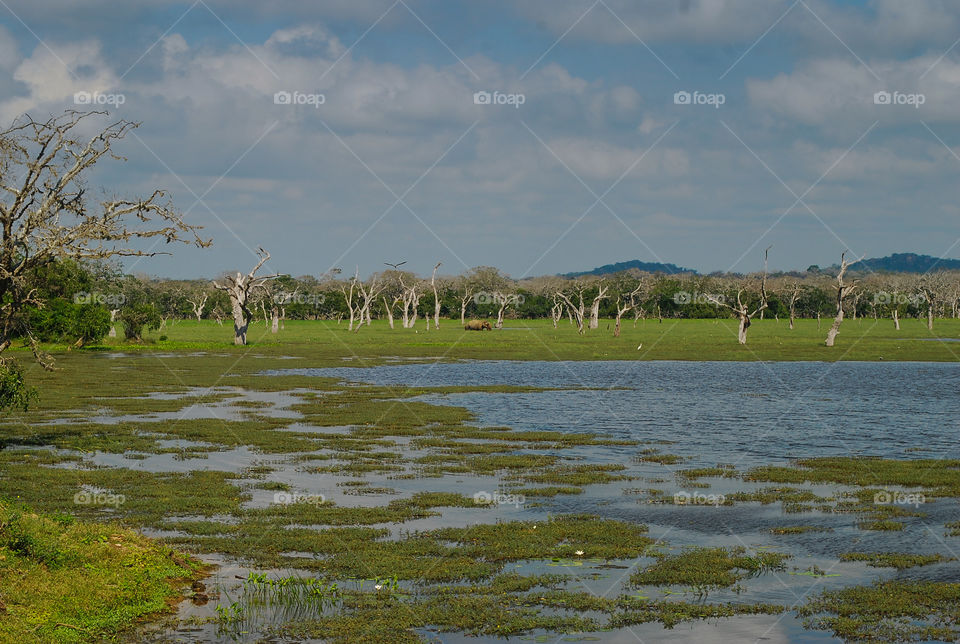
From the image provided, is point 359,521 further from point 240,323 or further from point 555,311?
point 555,311

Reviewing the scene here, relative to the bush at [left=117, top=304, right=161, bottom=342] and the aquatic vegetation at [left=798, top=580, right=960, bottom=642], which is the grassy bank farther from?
the bush at [left=117, top=304, right=161, bottom=342]

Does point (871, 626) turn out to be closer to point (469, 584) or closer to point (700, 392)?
point (469, 584)

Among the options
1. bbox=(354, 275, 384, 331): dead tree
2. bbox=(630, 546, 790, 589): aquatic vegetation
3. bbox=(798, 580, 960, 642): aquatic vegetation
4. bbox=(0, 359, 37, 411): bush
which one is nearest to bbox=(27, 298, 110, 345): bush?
bbox=(354, 275, 384, 331): dead tree

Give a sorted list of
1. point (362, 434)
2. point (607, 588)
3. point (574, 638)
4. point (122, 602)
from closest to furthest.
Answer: point (574, 638)
point (122, 602)
point (607, 588)
point (362, 434)

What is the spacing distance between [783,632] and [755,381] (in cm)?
3919

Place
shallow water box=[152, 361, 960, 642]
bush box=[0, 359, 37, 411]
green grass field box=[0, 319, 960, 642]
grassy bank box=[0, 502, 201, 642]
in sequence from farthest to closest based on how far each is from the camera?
bush box=[0, 359, 37, 411] < shallow water box=[152, 361, 960, 642] < green grass field box=[0, 319, 960, 642] < grassy bank box=[0, 502, 201, 642]

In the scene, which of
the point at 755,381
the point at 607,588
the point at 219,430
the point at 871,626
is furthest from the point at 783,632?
the point at 755,381

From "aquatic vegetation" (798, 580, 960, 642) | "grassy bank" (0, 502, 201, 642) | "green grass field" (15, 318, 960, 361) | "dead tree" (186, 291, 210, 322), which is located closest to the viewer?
"grassy bank" (0, 502, 201, 642)

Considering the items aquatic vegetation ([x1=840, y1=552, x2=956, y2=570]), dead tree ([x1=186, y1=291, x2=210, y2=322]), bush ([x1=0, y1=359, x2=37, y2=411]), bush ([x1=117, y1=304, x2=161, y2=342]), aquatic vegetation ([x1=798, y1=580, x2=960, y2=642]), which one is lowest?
aquatic vegetation ([x1=798, y1=580, x2=960, y2=642])

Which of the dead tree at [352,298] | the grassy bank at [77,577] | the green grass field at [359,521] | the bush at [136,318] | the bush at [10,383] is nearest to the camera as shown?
the grassy bank at [77,577]

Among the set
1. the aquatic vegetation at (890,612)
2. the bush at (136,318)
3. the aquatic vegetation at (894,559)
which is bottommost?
the aquatic vegetation at (890,612)

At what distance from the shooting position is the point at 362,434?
31.3m

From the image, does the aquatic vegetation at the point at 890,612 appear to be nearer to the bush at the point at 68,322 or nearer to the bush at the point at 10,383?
the bush at the point at 10,383

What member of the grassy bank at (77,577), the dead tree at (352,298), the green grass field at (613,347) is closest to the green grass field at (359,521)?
the grassy bank at (77,577)
